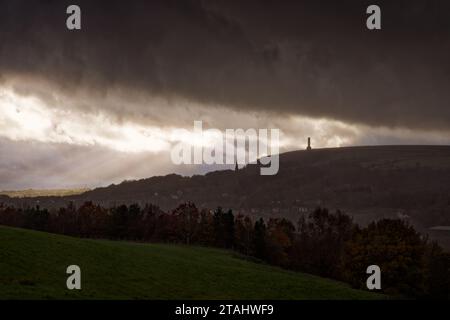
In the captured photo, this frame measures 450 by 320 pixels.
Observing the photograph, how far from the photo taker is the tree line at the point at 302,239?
102875 millimetres

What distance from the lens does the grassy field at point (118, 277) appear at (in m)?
47.8

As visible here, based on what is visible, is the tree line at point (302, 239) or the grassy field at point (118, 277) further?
the tree line at point (302, 239)

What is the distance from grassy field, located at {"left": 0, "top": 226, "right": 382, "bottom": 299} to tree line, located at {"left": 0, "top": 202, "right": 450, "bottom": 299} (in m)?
36.2

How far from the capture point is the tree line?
10288 centimetres

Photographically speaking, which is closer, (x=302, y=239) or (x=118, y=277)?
(x=118, y=277)

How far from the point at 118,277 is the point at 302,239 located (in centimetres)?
11948

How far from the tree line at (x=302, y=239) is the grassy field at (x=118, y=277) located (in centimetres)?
3624

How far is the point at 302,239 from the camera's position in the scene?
170000 millimetres

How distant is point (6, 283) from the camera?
148 ft

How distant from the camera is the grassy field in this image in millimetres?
47750

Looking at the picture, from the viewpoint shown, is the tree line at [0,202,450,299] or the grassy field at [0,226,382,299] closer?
the grassy field at [0,226,382,299]
